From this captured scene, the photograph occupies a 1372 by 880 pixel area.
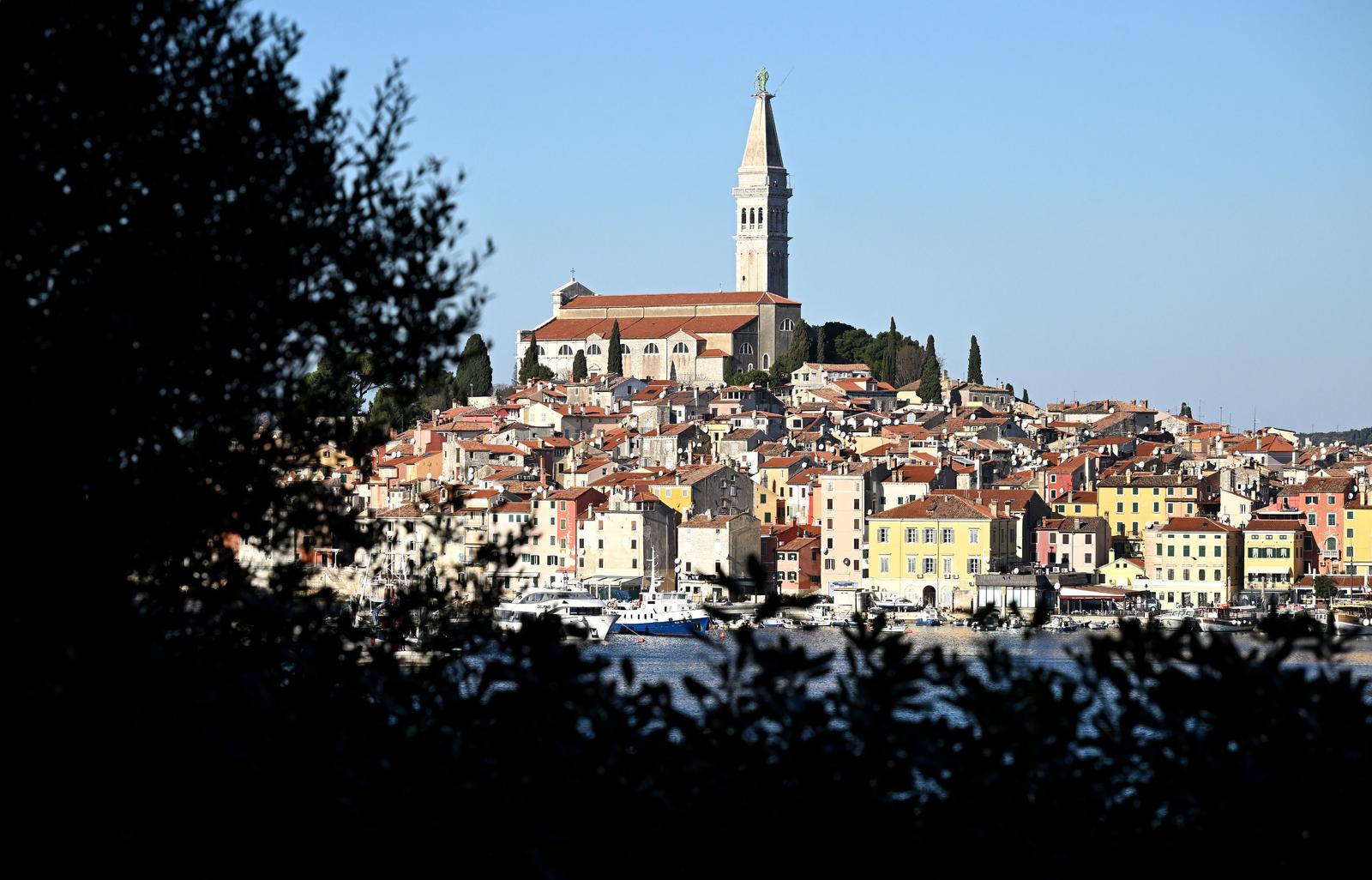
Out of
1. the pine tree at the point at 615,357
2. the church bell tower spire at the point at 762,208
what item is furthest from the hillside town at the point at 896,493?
the church bell tower spire at the point at 762,208

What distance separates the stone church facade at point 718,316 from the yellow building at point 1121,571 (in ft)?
107

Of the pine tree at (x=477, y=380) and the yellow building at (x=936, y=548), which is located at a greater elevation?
the pine tree at (x=477, y=380)

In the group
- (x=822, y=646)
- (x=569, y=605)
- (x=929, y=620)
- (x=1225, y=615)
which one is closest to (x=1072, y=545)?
(x=1225, y=615)

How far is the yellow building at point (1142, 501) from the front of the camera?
4866 centimetres

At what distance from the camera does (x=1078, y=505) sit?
164ft

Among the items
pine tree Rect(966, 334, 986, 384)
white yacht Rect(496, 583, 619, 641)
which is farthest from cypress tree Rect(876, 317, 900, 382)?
white yacht Rect(496, 583, 619, 641)

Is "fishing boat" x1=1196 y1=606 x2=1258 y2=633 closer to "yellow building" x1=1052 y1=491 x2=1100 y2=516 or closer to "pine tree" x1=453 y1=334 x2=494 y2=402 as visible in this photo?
"yellow building" x1=1052 y1=491 x2=1100 y2=516

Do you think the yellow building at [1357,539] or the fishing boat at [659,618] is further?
the yellow building at [1357,539]

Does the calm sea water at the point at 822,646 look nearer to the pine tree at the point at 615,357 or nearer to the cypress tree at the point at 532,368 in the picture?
the pine tree at the point at 615,357

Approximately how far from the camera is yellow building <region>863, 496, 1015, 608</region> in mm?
45000

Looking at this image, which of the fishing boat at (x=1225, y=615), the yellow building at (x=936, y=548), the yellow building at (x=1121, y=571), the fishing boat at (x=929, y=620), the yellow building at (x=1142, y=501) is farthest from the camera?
the yellow building at (x=1142, y=501)

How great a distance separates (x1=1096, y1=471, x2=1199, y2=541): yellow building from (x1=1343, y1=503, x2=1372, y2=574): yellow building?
341 cm

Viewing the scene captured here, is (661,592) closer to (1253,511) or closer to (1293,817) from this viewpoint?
(1253,511)

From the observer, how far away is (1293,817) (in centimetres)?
480
